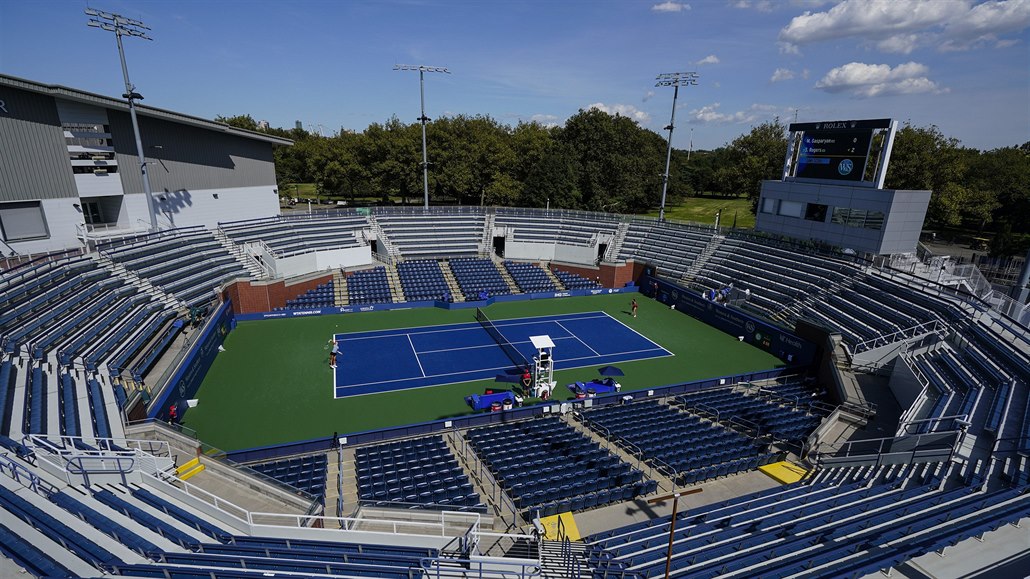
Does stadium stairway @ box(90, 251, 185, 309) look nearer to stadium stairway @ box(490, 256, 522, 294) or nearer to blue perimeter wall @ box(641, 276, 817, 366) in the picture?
stadium stairway @ box(490, 256, 522, 294)

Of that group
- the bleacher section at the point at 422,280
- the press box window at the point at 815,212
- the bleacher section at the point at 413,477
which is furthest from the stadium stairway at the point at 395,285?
the press box window at the point at 815,212

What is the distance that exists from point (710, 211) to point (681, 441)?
70.5 metres

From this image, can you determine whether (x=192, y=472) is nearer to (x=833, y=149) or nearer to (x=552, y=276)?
(x=552, y=276)

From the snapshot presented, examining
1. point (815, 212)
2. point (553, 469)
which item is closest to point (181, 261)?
point (553, 469)

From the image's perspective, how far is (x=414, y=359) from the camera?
2845 cm

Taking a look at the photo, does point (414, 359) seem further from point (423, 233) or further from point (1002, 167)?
point (1002, 167)

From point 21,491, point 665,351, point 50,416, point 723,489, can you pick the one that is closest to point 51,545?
point 21,491

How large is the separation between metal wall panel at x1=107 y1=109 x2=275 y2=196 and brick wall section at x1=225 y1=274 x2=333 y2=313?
35.4 ft

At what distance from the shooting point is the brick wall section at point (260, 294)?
33438 millimetres

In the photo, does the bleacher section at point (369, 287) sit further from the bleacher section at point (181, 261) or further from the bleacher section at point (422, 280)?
the bleacher section at point (181, 261)

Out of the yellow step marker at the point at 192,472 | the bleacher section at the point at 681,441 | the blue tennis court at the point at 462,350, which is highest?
the yellow step marker at the point at 192,472

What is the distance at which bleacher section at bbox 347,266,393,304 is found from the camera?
37.6m

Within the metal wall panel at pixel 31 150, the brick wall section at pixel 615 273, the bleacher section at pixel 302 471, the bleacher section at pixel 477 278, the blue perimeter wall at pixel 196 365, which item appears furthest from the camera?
the brick wall section at pixel 615 273

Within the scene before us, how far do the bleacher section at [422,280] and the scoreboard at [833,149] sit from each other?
29.1 m
